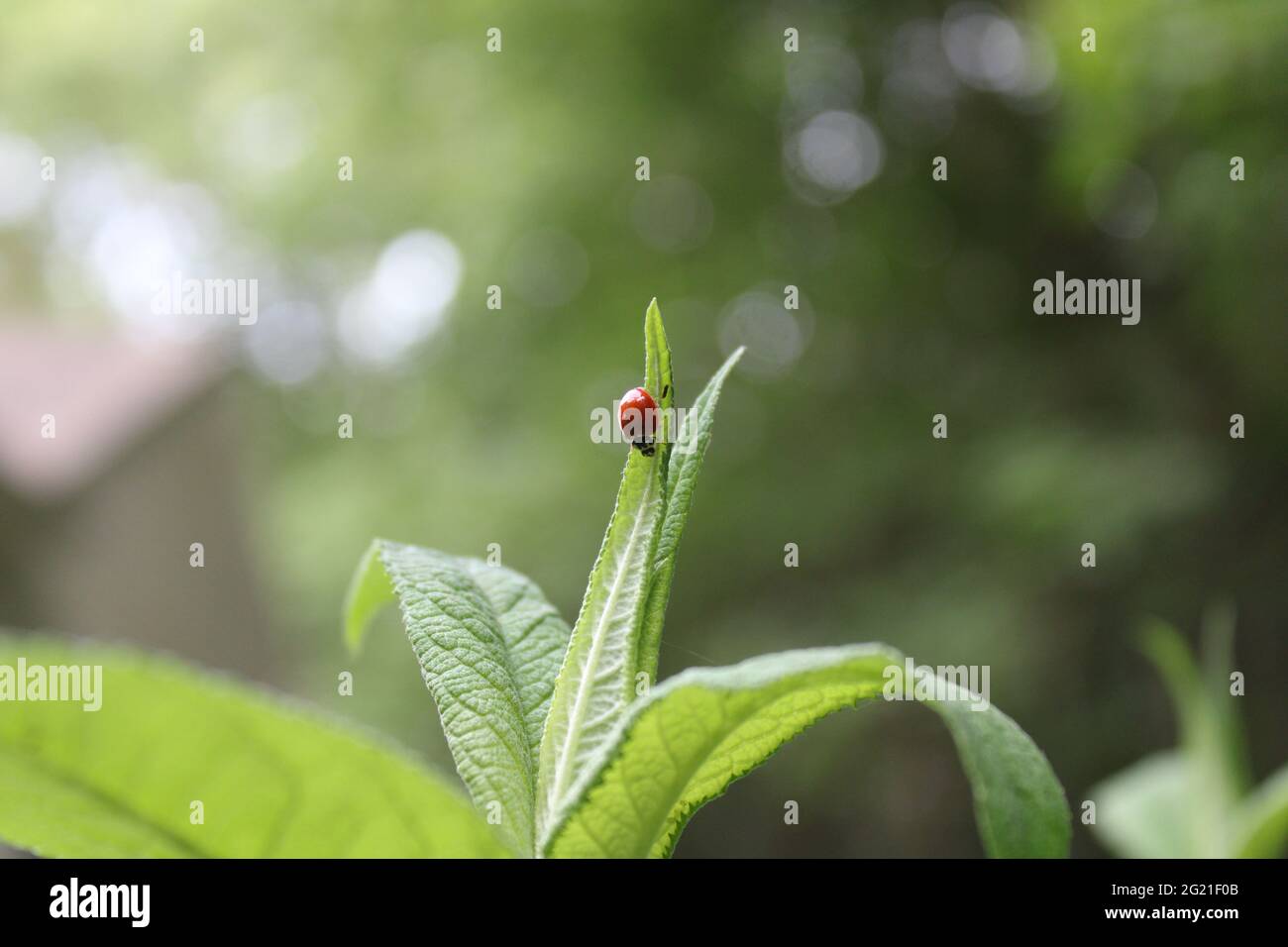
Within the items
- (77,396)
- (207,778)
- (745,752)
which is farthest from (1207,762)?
(77,396)

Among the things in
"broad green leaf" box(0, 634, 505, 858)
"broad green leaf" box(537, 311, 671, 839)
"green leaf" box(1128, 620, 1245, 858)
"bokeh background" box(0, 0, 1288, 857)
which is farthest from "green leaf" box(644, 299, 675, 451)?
"bokeh background" box(0, 0, 1288, 857)

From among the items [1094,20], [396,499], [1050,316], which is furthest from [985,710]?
[396,499]

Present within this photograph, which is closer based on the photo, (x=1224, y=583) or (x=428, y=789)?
(x=428, y=789)

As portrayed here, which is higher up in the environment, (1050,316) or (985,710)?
(1050,316)

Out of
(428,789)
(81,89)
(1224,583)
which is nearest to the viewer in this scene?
(428,789)

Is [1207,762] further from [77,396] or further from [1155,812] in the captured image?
[77,396]

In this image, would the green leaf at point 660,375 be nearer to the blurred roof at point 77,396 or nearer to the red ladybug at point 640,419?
the red ladybug at point 640,419

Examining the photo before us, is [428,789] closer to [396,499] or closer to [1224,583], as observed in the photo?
[1224,583]
